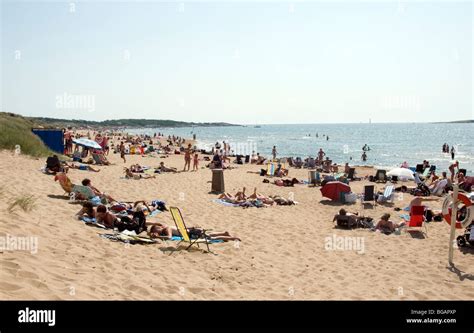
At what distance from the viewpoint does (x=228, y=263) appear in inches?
257

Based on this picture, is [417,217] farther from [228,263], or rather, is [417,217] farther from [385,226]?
[228,263]

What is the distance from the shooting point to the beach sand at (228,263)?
15.3 feet

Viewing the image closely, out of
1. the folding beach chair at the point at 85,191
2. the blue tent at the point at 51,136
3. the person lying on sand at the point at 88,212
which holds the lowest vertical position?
the person lying on sand at the point at 88,212

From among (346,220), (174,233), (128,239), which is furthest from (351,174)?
(128,239)

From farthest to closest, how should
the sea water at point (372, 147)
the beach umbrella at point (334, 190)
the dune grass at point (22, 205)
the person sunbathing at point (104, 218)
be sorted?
the sea water at point (372, 147), the beach umbrella at point (334, 190), the person sunbathing at point (104, 218), the dune grass at point (22, 205)

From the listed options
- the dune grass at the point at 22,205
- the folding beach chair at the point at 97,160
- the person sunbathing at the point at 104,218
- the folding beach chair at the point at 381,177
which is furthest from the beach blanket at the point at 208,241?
the folding beach chair at the point at 97,160

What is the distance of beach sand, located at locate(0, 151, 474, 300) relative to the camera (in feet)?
15.3

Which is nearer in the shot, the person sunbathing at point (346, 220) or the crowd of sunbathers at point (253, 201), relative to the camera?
the person sunbathing at point (346, 220)

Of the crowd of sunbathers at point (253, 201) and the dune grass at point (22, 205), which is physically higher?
the dune grass at point (22, 205)

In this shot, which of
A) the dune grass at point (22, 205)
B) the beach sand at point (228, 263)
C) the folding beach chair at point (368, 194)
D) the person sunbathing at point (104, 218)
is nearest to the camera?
the beach sand at point (228, 263)

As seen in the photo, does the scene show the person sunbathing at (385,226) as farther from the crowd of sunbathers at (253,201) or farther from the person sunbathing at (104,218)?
the person sunbathing at (104,218)

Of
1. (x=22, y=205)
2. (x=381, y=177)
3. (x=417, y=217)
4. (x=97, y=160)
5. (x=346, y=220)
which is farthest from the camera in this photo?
(x=97, y=160)
